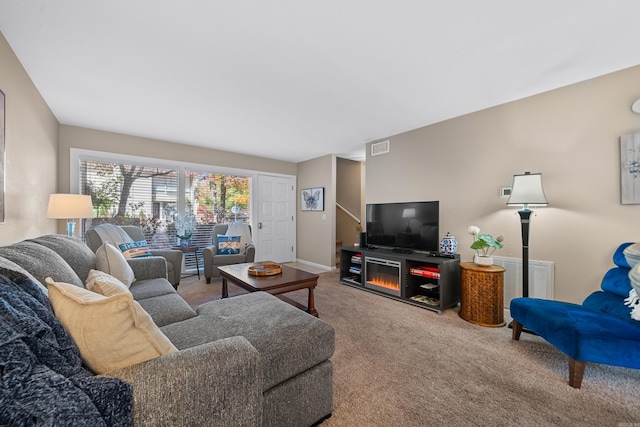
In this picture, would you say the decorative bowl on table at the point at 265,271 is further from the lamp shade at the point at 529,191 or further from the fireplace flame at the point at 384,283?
the lamp shade at the point at 529,191

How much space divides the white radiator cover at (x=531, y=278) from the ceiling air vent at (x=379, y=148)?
83.7 inches

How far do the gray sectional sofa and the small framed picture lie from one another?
3451 mm

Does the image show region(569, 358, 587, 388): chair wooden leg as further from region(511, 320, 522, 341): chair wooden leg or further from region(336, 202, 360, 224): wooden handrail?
region(336, 202, 360, 224): wooden handrail

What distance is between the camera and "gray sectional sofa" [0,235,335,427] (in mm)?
779

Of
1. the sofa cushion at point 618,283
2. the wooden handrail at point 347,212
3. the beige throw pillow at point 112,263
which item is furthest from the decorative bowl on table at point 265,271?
the wooden handrail at point 347,212

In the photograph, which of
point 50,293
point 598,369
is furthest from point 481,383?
point 50,293

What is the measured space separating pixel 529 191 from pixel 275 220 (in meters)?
4.34

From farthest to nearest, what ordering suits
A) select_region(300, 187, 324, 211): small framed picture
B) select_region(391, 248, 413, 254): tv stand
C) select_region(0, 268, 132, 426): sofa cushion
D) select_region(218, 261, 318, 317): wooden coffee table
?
select_region(300, 187, 324, 211): small framed picture → select_region(391, 248, 413, 254): tv stand → select_region(218, 261, 318, 317): wooden coffee table → select_region(0, 268, 132, 426): sofa cushion

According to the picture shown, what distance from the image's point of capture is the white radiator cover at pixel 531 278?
2.55 m

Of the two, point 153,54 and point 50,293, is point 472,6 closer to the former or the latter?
point 153,54

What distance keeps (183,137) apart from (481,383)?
15.3 ft

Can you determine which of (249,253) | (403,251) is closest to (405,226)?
(403,251)

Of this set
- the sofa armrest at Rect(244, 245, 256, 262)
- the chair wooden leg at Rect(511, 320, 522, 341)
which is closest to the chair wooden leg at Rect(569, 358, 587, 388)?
the chair wooden leg at Rect(511, 320, 522, 341)

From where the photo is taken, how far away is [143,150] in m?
4.08
